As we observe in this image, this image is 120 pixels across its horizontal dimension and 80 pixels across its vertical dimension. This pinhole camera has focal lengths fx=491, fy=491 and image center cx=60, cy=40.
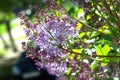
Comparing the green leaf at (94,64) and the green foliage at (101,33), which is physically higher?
the green foliage at (101,33)

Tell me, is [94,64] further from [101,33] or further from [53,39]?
[53,39]

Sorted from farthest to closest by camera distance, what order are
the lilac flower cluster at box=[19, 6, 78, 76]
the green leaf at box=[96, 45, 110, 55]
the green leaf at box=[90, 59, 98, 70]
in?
the green leaf at box=[90, 59, 98, 70]
the green leaf at box=[96, 45, 110, 55]
the lilac flower cluster at box=[19, 6, 78, 76]

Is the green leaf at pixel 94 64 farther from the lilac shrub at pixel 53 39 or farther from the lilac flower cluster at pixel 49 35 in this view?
the lilac flower cluster at pixel 49 35

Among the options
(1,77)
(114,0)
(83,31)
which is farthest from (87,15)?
(1,77)

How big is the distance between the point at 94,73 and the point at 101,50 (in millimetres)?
425

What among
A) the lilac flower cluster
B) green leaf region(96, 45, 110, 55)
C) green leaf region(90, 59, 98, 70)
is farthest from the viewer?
green leaf region(90, 59, 98, 70)

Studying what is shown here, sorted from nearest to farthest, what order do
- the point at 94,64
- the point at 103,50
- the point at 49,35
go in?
the point at 49,35 < the point at 103,50 < the point at 94,64

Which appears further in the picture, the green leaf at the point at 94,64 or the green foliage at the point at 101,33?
the green leaf at the point at 94,64

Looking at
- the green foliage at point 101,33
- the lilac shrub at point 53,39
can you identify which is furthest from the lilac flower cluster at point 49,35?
the green foliage at point 101,33

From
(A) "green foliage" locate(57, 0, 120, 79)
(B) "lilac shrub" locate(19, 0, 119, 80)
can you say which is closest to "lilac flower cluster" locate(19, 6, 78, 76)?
(B) "lilac shrub" locate(19, 0, 119, 80)

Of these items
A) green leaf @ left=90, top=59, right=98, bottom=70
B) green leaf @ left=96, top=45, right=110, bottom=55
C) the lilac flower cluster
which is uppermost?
the lilac flower cluster

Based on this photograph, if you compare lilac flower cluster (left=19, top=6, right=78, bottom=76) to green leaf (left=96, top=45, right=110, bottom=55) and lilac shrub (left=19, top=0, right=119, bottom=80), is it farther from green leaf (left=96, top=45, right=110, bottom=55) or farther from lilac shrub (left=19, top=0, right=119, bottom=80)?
green leaf (left=96, top=45, right=110, bottom=55)

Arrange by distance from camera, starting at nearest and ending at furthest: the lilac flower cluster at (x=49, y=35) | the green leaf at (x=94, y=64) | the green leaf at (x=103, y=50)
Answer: the lilac flower cluster at (x=49, y=35)
the green leaf at (x=103, y=50)
the green leaf at (x=94, y=64)

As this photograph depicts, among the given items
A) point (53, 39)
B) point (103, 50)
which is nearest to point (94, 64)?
point (103, 50)
